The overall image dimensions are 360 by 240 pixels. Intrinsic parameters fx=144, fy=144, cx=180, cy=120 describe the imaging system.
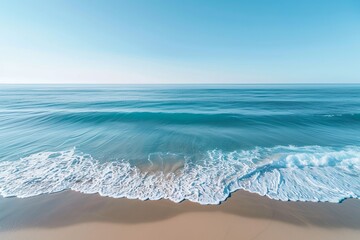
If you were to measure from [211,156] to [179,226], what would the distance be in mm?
4377

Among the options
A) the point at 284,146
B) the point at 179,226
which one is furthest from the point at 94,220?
the point at 284,146

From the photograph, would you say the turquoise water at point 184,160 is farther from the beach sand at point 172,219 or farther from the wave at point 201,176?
the beach sand at point 172,219

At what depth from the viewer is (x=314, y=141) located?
9.47m

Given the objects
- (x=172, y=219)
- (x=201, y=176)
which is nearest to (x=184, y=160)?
(x=201, y=176)

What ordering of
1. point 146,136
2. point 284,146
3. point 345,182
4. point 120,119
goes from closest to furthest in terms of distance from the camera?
point 345,182
point 284,146
point 146,136
point 120,119

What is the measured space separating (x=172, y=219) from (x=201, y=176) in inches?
89.5

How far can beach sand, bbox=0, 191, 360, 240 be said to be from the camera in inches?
139

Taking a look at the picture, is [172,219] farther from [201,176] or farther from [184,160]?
[184,160]

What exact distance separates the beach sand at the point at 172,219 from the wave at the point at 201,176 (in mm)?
343

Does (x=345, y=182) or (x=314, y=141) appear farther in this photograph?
(x=314, y=141)

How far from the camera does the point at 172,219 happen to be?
12.8 ft

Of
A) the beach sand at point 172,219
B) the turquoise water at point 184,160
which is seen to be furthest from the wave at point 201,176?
the beach sand at point 172,219

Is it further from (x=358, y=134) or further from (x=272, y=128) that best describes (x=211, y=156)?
(x=358, y=134)

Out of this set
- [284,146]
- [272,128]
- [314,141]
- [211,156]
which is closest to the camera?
[211,156]
